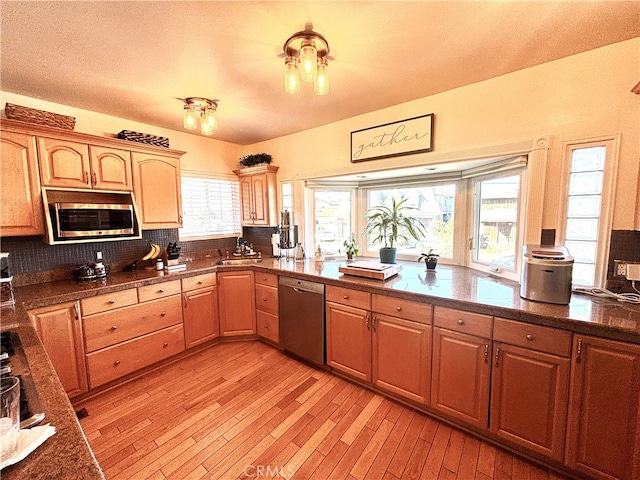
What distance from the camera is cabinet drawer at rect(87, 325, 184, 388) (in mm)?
2123

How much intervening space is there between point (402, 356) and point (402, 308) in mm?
365

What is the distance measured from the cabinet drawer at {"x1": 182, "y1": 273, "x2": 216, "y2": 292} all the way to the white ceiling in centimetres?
164

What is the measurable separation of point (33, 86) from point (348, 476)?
3.38m

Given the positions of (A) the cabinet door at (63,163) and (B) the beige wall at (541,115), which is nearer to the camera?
(B) the beige wall at (541,115)

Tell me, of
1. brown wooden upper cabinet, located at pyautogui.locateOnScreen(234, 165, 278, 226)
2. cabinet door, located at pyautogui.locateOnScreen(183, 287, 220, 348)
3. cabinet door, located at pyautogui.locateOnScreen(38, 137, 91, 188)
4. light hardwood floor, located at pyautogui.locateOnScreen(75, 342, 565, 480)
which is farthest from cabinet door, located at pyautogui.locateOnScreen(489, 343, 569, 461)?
cabinet door, located at pyautogui.locateOnScreen(38, 137, 91, 188)

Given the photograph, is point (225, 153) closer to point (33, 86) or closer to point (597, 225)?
point (33, 86)

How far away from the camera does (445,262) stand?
2.77 m

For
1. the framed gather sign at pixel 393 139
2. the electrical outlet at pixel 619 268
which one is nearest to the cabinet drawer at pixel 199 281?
the framed gather sign at pixel 393 139

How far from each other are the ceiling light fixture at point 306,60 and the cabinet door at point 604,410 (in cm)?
194

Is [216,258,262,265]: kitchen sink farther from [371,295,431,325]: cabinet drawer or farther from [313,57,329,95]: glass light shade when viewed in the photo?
[313,57,329,95]: glass light shade

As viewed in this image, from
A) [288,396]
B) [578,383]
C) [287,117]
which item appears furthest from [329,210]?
[578,383]

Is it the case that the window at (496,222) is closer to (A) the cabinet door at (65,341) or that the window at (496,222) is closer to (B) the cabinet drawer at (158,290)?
(B) the cabinet drawer at (158,290)

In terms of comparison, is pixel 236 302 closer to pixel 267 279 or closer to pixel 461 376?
pixel 267 279

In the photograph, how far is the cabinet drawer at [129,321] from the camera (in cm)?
210
